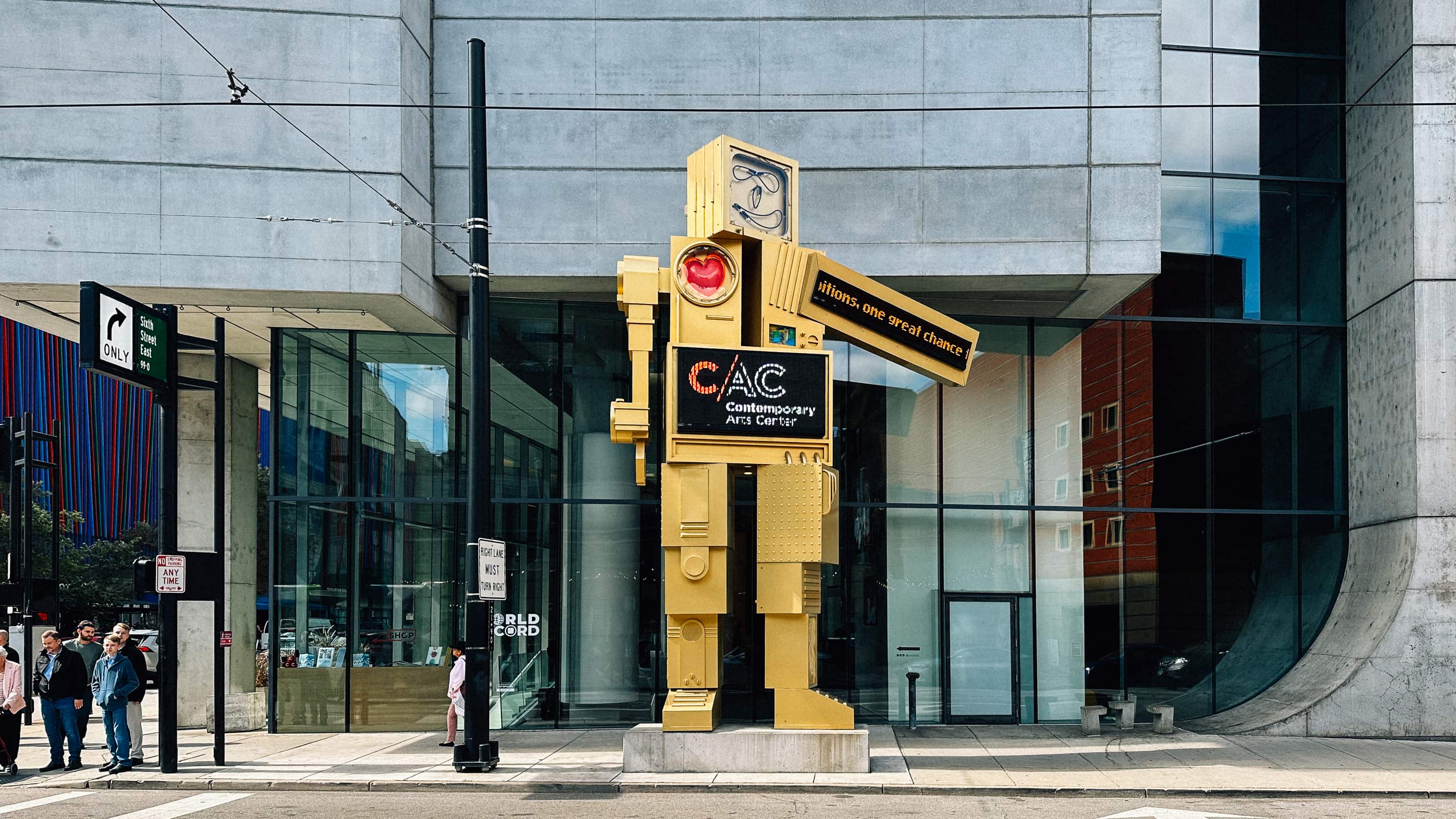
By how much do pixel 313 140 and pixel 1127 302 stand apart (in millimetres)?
12163

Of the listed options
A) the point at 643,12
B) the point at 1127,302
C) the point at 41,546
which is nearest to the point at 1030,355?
the point at 1127,302

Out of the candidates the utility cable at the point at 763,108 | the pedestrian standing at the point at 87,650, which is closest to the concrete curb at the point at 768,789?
the pedestrian standing at the point at 87,650

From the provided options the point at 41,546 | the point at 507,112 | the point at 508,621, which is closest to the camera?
the point at 507,112

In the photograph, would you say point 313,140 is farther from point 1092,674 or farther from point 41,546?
point 41,546

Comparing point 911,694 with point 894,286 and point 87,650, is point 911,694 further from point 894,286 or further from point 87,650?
point 87,650

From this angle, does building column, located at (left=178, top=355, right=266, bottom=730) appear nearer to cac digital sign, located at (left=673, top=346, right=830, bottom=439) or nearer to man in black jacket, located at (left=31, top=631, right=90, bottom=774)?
man in black jacket, located at (left=31, top=631, right=90, bottom=774)

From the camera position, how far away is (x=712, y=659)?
13461 mm

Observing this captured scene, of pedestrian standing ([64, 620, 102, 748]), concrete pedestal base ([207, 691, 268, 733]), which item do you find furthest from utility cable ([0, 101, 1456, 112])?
concrete pedestal base ([207, 691, 268, 733])

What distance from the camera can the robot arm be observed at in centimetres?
1339

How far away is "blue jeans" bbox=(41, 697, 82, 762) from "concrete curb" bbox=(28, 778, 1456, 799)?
4.18 ft

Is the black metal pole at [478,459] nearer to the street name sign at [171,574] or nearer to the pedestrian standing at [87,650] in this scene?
the street name sign at [171,574]

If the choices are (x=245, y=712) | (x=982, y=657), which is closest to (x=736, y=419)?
(x=982, y=657)

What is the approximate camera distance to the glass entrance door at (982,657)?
18125 millimetres

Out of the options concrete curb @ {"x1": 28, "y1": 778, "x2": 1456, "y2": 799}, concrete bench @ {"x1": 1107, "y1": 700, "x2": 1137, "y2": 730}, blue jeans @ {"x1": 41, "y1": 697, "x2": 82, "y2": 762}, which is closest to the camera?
concrete curb @ {"x1": 28, "y1": 778, "x2": 1456, "y2": 799}
